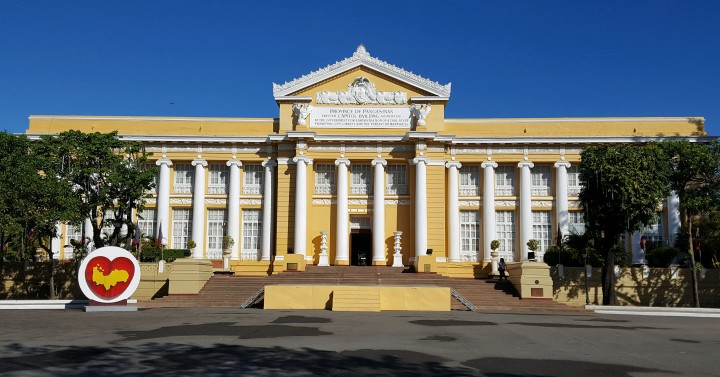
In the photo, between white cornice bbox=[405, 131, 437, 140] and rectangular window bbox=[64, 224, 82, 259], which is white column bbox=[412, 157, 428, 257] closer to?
white cornice bbox=[405, 131, 437, 140]

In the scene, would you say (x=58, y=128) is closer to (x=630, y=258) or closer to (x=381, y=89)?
(x=381, y=89)

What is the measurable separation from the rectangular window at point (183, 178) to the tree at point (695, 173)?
27473 mm

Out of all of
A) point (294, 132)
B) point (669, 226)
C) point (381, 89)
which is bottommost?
point (669, 226)

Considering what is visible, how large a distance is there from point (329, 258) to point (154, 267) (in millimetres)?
11082

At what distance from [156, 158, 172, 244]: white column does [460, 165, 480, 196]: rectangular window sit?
1827 centimetres

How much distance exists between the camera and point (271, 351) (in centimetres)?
1234

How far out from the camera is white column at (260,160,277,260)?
4106cm

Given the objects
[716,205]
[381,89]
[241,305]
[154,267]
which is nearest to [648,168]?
[716,205]

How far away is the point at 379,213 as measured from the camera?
40625mm

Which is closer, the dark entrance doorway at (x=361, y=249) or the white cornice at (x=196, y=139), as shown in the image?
the white cornice at (x=196, y=139)

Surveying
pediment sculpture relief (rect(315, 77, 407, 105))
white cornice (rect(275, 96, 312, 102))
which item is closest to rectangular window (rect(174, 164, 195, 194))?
white cornice (rect(275, 96, 312, 102))

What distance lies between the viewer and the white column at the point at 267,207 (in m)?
41.1

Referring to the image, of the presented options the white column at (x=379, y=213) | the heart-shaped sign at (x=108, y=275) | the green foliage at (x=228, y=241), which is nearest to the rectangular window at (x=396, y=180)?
the white column at (x=379, y=213)

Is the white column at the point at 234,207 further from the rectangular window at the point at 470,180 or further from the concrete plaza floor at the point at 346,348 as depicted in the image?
the concrete plaza floor at the point at 346,348
